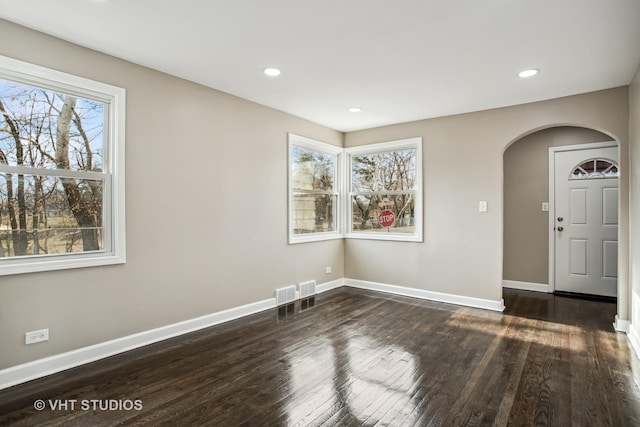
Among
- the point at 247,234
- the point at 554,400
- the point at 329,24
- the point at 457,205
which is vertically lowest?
the point at 554,400

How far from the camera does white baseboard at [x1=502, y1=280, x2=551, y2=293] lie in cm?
527

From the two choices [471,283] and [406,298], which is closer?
[471,283]

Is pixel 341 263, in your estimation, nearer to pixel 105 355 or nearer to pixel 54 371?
pixel 105 355

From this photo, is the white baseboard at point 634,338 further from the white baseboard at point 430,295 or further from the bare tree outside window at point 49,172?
the bare tree outside window at point 49,172

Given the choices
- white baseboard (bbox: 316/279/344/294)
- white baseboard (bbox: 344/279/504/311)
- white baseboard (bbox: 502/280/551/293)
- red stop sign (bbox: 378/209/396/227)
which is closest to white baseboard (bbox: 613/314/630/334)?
white baseboard (bbox: 344/279/504/311)

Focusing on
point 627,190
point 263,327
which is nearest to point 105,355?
point 263,327

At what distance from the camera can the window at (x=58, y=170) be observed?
254 centimetres

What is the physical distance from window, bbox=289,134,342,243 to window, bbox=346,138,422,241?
294mm

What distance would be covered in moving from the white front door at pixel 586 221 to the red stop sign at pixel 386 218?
237cm

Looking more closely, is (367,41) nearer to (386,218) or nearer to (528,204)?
(386,218)

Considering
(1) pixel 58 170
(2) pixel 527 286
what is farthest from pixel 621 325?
(1) pixel 58 170

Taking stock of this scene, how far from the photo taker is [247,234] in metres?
4.16

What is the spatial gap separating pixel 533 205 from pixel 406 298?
2.45m

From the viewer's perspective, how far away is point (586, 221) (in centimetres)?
496
